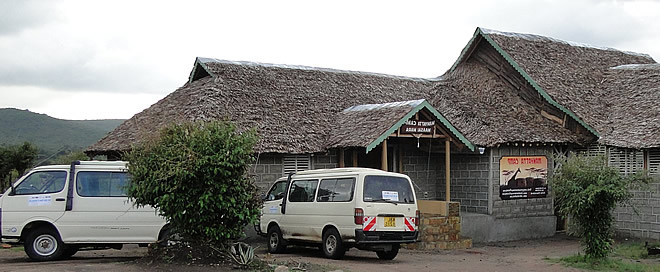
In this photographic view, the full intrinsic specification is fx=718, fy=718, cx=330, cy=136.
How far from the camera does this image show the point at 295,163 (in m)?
19.5

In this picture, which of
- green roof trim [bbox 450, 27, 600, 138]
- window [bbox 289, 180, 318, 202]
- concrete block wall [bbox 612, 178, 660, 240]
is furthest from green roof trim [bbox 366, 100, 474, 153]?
concrete block wall [bbox 612, 178, 660, 240]

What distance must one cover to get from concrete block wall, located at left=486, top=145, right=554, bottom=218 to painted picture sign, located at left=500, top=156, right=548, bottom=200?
12 centimetres

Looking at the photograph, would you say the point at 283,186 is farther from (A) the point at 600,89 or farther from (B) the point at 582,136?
(A) the point at 600,89

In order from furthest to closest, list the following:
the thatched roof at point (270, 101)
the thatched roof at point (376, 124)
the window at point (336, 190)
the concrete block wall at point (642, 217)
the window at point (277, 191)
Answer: the concrete block wall at point (642, 217)
the thatched roof at point (270, 101)
the thatched roof at point (376, 124)
the window at point (277, 191)
the window at point (336, 190)

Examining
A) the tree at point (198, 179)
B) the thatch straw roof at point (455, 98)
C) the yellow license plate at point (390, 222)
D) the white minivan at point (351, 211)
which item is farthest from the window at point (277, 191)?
the tree at point (198, 179)

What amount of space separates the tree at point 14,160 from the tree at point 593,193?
807 inches

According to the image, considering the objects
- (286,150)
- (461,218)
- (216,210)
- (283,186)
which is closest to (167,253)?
(216,210)

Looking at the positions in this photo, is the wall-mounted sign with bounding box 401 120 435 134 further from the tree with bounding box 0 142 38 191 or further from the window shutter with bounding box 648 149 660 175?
the tree with bounding box 0 142 38 191

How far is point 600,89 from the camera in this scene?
2323cm

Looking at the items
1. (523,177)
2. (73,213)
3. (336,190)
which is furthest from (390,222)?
(523,177)

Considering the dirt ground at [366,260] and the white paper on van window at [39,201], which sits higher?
the white paper on van window at [39,201]

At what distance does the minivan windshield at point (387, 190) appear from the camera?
46.5 ft

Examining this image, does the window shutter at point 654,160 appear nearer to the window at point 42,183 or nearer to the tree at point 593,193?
the tree at point 593,193

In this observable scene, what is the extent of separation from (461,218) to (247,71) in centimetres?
766
